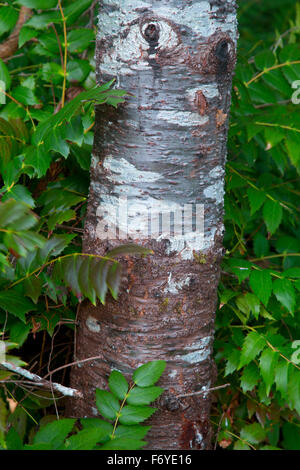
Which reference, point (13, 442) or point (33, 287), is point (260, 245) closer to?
point (33, 287)

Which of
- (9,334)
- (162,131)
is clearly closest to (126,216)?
(162,131)

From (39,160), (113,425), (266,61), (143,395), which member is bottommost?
(113,425)

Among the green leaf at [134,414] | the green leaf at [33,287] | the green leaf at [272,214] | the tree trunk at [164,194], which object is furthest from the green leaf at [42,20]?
the green leaf at [134,414]

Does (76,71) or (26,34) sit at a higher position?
(26,34)

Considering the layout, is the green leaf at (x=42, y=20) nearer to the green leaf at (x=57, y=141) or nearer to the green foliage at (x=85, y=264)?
the green foliage at (x=85, y=264)

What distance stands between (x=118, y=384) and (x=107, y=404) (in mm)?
62

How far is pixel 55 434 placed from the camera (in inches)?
49.3

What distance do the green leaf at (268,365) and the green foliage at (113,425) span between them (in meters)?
0.37

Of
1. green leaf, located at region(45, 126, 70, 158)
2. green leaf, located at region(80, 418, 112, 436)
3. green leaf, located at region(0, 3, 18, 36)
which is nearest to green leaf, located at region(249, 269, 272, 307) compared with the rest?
green leaf, located at region(80, 418, 112, 436)

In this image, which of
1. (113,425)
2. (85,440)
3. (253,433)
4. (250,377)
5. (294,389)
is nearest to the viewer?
(85,440)

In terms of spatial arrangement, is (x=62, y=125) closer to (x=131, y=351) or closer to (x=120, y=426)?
(x=131, y=351)

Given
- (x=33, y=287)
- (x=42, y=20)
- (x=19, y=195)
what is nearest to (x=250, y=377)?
(x=33, y=287)

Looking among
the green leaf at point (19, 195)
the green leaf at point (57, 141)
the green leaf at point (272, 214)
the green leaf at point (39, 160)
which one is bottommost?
the green leaf at point (272, 214)

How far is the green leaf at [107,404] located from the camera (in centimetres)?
138
